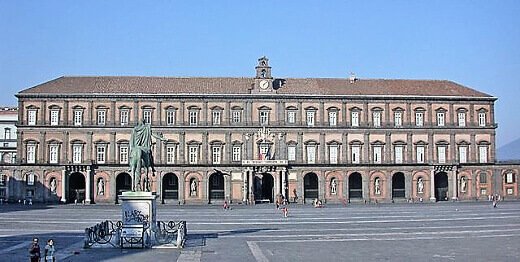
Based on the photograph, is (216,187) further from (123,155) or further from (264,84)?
(264,84)

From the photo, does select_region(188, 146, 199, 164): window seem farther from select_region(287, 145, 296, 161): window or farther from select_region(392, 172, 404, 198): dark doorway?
select_region(392, 172, 404, 198): dark doorway

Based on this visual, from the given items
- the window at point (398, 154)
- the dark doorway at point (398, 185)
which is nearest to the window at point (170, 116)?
the window at point (398, 154)

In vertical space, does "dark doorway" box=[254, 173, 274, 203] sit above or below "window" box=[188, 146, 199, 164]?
below

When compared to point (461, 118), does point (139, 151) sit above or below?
below

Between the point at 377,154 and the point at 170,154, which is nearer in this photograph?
the point at 170,154

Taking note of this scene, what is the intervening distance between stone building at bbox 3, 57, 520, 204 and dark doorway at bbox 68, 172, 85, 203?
129mm

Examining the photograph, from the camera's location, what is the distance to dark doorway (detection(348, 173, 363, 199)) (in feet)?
235

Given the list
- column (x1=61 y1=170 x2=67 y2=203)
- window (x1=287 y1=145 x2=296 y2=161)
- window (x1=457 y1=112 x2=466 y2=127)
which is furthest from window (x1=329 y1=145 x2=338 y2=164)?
column (x1=61 y1=170 x2=67 y2=203)

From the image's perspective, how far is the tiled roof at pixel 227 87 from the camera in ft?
230

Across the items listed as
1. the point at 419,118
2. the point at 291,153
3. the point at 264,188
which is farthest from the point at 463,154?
the point at 264,188

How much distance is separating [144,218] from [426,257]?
1153cm

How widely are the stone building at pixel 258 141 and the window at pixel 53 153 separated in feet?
0.44

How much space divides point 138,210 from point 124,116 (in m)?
43.4

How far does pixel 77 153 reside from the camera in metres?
68.9
